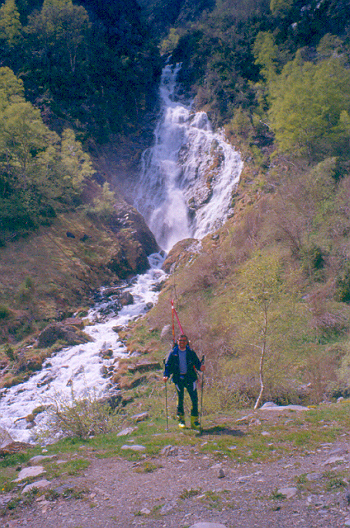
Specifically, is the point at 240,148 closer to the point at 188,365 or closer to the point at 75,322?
the point at 75,322

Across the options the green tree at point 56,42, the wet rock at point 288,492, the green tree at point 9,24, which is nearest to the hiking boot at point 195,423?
the wet rock at point 288,492

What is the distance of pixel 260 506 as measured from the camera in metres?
3.36

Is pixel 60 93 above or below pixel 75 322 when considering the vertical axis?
above

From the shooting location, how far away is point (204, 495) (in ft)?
12.6

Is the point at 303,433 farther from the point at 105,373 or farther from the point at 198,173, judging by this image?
the point at 198,173

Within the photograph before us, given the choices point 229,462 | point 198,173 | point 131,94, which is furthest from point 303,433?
point 131,94

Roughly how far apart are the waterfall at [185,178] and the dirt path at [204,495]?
918 inches

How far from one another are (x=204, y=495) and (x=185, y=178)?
32625 millimetres

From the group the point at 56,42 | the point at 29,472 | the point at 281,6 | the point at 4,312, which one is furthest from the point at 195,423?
the point at 281,6

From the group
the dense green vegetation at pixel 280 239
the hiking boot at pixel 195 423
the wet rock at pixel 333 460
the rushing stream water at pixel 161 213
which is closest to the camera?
the wet rock at pixel 333 460

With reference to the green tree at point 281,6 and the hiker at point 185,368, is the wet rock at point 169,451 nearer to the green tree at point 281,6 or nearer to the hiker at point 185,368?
the hiker at point 185,368

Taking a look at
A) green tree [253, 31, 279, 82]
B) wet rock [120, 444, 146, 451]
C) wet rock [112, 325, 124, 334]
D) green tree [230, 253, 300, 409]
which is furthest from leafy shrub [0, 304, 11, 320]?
green tree [253, 31, 279, 82]

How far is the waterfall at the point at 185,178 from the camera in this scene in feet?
96.8

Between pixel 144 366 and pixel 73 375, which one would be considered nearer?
pixel 144 366
